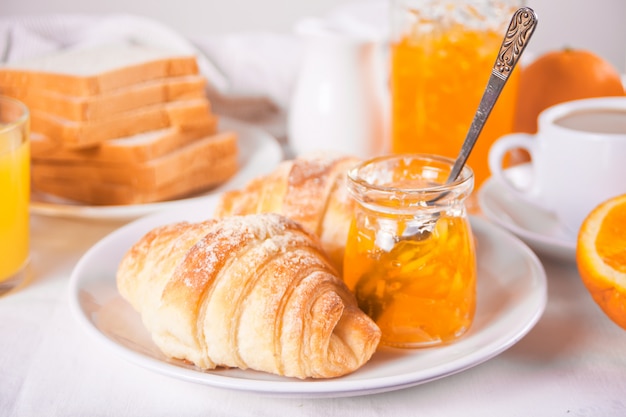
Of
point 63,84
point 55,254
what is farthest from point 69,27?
point 55,254

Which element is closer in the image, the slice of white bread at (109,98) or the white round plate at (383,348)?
the white round plate at (383,348)

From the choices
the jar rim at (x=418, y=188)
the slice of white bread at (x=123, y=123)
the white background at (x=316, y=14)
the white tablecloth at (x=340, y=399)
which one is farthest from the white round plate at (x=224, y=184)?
the white background at (x=316, y=14)

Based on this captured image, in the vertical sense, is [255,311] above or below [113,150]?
above

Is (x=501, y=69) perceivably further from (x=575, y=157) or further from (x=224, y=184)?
(x=224, y=184)

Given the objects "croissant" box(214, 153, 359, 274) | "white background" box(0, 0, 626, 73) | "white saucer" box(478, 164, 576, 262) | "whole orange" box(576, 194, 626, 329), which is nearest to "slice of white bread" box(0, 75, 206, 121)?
"croissant" box(214, 153, 359, 274)

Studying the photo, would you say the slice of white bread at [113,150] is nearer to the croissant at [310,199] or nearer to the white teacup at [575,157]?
the croissant at [310,199]

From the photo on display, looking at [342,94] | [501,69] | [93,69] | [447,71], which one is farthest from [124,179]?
[501,69]
